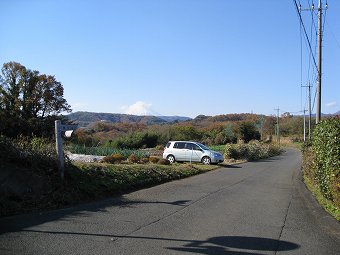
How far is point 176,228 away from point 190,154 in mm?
20028

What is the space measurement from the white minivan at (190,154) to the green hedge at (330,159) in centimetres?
1437

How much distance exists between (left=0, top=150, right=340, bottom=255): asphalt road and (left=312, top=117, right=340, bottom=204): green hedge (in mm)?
682

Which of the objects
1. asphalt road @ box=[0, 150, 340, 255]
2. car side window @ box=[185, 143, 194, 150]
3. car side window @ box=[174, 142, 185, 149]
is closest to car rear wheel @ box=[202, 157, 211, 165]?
car side window @ box=[185, 143, 194, 150]

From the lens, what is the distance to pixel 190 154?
92.4 feet

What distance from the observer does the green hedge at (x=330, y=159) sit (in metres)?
10.4

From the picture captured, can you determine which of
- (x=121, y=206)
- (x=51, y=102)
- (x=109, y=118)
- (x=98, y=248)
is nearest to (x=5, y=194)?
(x=121, y=206)

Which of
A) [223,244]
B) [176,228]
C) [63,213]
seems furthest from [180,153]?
[223,244]

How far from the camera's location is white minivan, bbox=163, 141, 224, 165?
92.1 feet

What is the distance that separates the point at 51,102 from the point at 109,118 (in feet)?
217

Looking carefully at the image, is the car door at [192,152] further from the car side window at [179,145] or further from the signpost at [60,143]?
the signpost at [60,143]

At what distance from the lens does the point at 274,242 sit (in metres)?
7.43

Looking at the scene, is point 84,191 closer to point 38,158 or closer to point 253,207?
point 38,158

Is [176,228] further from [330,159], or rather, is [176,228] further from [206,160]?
[206,160]

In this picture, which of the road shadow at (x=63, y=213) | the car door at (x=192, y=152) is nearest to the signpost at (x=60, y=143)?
the road shadow at (x=63, y=213)
